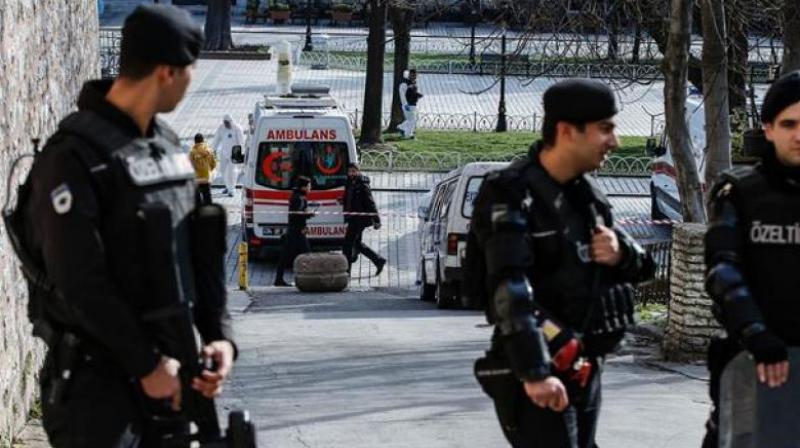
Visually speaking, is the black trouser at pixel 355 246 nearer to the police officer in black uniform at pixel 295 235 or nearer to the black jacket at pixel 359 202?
the black jacket at pixel 359 202

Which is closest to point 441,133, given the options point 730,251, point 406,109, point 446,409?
point 406,109

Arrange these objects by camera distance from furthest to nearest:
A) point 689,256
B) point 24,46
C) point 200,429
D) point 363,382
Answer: point 689,256 < point 363,382 < point 24,46 < point 200,429

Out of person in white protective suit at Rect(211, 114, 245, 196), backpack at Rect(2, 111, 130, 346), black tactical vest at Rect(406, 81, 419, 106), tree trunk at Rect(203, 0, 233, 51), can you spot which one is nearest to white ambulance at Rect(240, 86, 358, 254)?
person in white protective suit at Rect(211, 114, 245, 196)

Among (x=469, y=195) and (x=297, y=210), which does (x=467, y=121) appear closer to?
(x=297, y=210)

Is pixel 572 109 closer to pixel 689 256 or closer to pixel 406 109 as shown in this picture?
pixel 689 256

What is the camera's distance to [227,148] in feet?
90.7

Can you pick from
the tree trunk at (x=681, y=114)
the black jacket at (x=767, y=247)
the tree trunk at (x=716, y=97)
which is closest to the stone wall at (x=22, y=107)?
the black jacket at (x=767, y=247)

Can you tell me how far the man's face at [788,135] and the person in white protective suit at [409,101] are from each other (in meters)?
28.4

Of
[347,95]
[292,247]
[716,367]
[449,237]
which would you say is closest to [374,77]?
[347,95]

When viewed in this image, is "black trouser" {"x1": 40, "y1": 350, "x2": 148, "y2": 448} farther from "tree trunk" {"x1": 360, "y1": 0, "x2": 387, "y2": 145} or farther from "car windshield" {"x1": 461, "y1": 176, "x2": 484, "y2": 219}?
"tree trunk" {"x1": 360, "y1": 0, "x2": 387, "y2": 145}

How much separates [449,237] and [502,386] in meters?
13.0

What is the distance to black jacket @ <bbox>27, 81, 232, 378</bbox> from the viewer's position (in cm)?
436

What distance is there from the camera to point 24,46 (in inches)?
316

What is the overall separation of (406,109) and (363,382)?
24.4 meters
